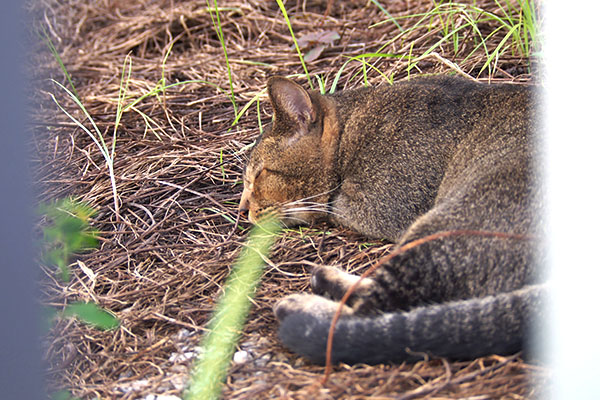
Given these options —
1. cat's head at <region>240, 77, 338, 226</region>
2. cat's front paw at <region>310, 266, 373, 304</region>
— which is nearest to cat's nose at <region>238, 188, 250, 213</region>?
cat's head at <region>240, 77, 338, 226</region>

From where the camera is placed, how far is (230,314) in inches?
98.0

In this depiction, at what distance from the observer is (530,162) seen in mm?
2395

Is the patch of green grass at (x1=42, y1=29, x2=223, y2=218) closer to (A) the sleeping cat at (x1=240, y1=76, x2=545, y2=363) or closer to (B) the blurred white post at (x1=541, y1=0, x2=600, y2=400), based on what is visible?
(A) the sleeping cat at (x1=240, y1=76, x2=545, y2=363)

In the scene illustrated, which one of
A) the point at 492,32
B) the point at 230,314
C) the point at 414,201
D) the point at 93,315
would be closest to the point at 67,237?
the point at 93,315

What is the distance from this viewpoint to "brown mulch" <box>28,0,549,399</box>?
6.81 feet

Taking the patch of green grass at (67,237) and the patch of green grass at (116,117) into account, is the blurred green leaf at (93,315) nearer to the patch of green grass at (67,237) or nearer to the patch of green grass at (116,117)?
the patch of green grass at (67,237)

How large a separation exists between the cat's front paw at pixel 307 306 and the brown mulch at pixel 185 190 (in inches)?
4.3

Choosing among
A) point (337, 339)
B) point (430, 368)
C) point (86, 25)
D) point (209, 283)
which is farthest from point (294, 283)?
point (86, 25)

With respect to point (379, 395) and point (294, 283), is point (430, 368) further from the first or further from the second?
point (294, 283)

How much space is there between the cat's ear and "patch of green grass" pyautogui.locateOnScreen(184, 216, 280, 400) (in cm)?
56

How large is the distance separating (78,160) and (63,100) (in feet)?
2.96

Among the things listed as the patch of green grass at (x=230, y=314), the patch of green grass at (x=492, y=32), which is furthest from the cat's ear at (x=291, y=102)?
the patch of green grass at (x=492, y=32)

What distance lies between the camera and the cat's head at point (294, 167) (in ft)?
10.5

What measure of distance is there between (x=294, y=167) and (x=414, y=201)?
68 cm
